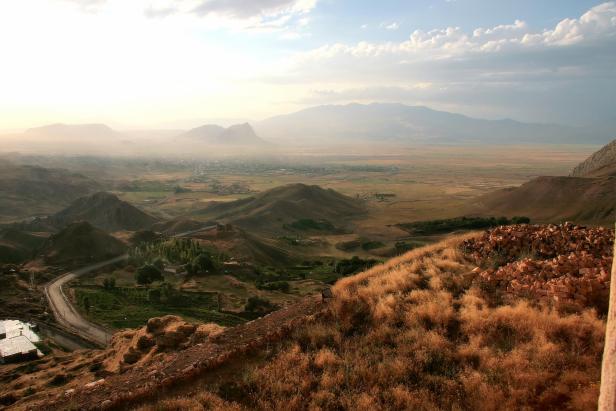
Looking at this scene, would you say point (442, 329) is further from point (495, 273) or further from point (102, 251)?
point (102, 251)

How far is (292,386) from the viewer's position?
28.4 ft

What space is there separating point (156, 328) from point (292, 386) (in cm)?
1043

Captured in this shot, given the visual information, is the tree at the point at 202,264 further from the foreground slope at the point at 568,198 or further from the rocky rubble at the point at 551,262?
the foreground slope at the point at 568,198

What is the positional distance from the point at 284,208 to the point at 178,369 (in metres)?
93.6

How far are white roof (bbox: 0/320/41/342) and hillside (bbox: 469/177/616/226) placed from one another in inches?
2727

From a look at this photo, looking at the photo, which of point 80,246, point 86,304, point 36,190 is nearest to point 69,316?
point 86,304

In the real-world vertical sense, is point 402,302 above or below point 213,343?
above

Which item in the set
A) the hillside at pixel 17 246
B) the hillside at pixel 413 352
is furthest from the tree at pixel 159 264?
the hillside at pixel 413 352

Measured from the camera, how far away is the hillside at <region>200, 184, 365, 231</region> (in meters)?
97.8

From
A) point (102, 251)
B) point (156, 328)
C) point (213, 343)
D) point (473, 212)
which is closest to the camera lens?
point (213, 343)

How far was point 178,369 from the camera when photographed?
10250 millimetres

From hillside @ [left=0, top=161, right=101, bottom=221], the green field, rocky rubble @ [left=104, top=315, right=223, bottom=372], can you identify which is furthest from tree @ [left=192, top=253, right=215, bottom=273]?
hillside @ [left=0, top=161, right=101, bottom=221]

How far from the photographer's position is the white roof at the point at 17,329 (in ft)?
102

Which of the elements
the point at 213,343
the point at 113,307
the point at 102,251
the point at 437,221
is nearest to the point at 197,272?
the point at 113,307
